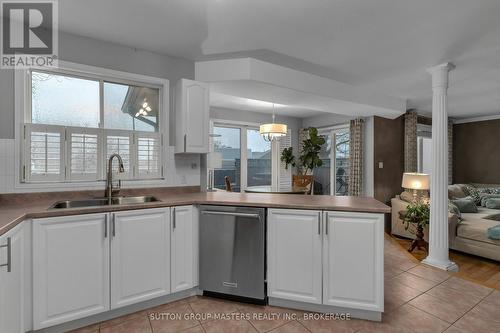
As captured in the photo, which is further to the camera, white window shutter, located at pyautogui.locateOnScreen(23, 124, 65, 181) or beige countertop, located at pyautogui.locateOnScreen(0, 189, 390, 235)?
white window shutter, located at pyautogui.locateOnScreen(23, 124, 65, 181)

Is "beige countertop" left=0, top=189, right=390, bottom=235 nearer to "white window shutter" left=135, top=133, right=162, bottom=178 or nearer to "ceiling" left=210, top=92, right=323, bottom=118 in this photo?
"white window shutter" left=135, top=133, right=162, bottom=178

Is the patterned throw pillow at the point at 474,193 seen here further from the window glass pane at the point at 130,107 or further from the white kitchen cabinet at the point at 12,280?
the white kitchen cabinet at the point at 12,280

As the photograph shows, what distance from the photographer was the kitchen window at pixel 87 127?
237 cm

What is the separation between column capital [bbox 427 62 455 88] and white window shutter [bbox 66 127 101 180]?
384cm

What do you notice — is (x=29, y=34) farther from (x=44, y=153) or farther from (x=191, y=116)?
(x=191, y=116)

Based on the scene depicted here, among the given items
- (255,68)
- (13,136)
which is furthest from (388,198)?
(13,136)

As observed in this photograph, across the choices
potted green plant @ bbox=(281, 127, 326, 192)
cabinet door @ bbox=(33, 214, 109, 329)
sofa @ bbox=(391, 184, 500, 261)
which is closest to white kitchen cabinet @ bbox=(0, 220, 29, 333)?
cabinet door @ bbox=(33, 214, 109, 329)

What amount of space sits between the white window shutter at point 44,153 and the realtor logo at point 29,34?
567mm

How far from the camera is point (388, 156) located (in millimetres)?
5312

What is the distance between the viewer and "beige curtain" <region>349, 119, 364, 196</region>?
205 inches

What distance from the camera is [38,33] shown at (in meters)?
2.36

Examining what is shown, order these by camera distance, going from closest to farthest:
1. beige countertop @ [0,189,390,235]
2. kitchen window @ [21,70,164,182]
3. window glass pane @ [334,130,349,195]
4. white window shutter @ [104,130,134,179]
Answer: beige countertop @ [0,189,390,235], kitchen window @ [21,70,164,182], white window shutter @ [104,130,134,179], window glass pane @ [334,130,349,195]

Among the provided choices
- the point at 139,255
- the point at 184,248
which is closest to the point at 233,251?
the point at 184,248

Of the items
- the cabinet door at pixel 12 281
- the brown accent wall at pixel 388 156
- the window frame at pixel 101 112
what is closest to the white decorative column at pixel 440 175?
the brown accent wall at pixel 388 156
